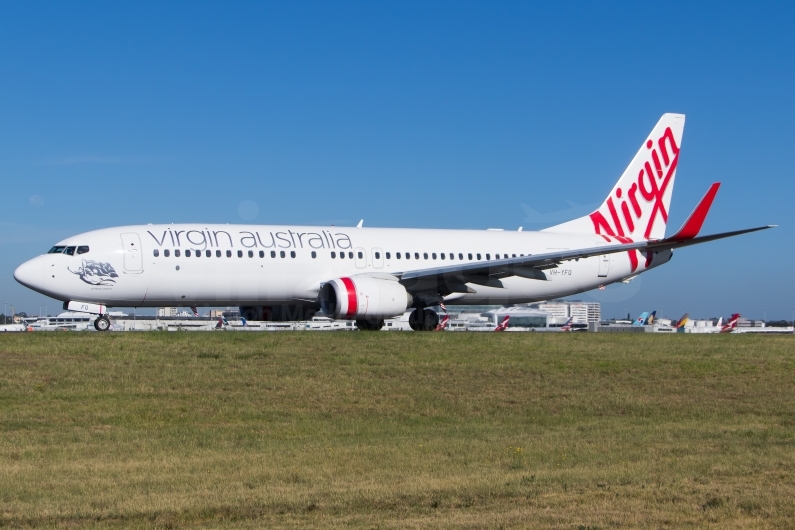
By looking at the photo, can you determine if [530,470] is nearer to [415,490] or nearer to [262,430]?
[415,490]

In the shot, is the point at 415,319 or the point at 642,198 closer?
the point at 415,319

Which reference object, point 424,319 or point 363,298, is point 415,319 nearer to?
point 424,319

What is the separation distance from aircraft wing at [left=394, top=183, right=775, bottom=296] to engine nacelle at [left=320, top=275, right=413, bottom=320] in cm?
140

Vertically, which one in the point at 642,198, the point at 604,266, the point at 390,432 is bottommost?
the point at 390,432

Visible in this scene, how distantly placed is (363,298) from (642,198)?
51.3 ft

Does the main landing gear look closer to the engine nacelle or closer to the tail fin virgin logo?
the engine nacelle

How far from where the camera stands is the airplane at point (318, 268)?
97.5ft

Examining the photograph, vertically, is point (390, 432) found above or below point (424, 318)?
below

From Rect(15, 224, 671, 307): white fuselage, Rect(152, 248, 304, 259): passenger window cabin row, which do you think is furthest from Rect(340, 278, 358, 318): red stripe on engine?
Rect(152, 248, 304, 259): passenger window cabin row

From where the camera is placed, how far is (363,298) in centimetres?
2948

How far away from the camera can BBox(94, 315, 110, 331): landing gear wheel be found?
29.6 m

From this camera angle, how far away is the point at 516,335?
96.2 feet

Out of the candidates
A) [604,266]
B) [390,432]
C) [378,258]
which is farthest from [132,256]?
[604,266]

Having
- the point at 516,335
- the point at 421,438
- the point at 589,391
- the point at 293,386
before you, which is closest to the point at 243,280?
the point at 516,335
